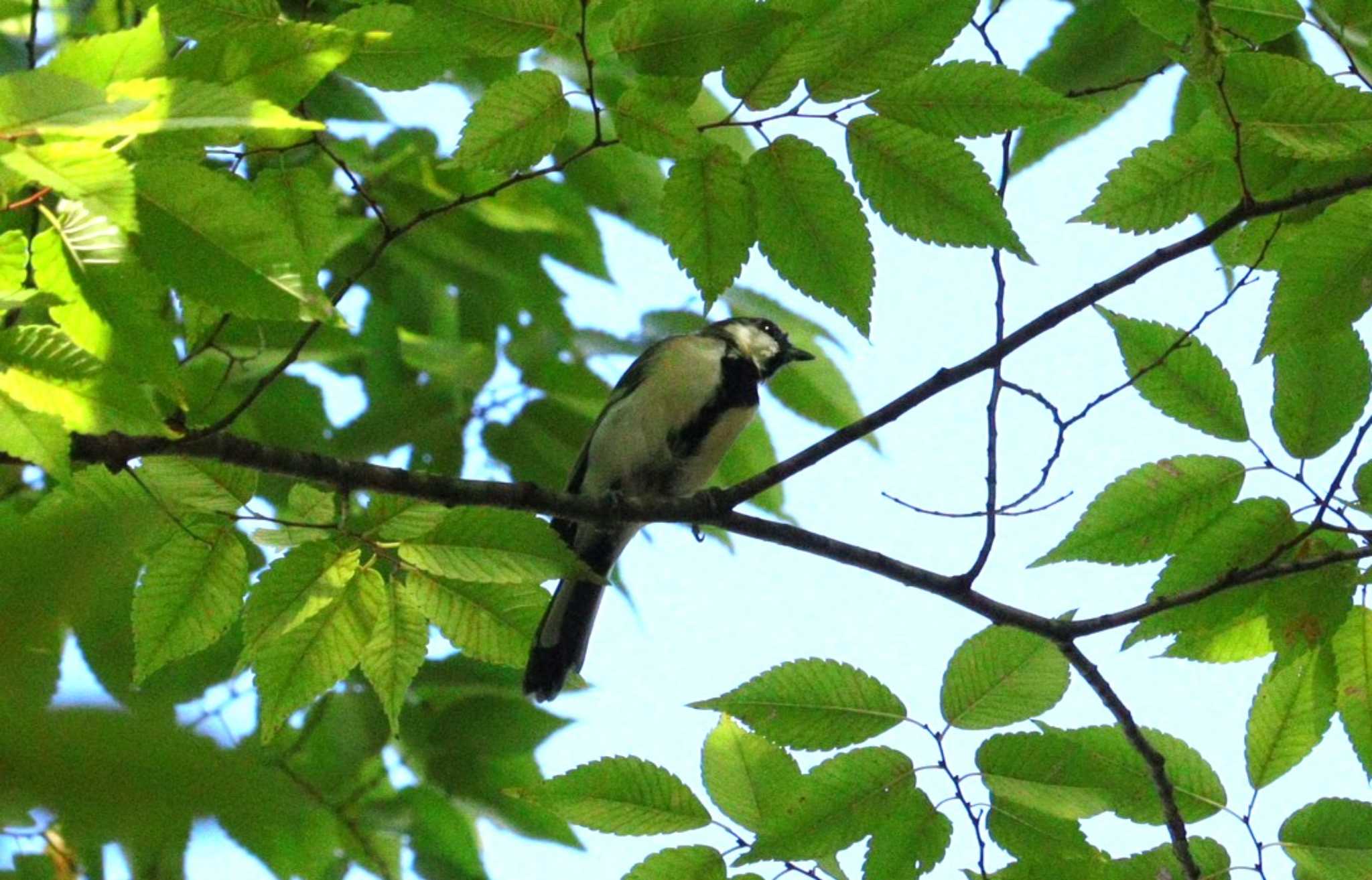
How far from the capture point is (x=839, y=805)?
2275 mm

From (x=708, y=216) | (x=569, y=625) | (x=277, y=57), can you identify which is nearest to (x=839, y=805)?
(x=708, y=216)

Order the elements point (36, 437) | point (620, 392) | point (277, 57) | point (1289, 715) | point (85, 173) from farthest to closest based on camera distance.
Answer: point (620, 392)
point (1289, 715)
point (277, 57)
point (36, 437)
point (85, 173)

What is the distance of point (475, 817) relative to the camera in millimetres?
3236

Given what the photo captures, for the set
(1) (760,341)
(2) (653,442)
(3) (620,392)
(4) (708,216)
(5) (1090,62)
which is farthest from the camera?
(1) (760,341)

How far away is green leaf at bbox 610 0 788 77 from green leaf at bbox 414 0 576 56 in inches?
3.5

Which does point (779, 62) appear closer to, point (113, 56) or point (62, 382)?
point (113, 56)

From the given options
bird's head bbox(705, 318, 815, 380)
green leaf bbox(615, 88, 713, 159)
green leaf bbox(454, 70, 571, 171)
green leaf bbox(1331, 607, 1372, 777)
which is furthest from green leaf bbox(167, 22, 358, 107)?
bird's head bbox(705, 318, 815, 380)

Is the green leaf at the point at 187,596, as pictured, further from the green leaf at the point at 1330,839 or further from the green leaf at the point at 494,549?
the green leaf at the point at 1330,839

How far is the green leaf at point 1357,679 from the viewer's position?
7.87ft

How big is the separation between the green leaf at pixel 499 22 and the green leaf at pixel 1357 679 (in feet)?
5.53

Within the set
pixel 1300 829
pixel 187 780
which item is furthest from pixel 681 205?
pixel 187 780

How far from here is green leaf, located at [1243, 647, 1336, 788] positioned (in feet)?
8.14

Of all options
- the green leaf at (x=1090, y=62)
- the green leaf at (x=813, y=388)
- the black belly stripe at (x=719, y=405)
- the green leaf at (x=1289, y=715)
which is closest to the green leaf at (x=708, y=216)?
the green leaf at (x=1090, y=62)

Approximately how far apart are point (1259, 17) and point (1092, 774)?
128 centimetres
